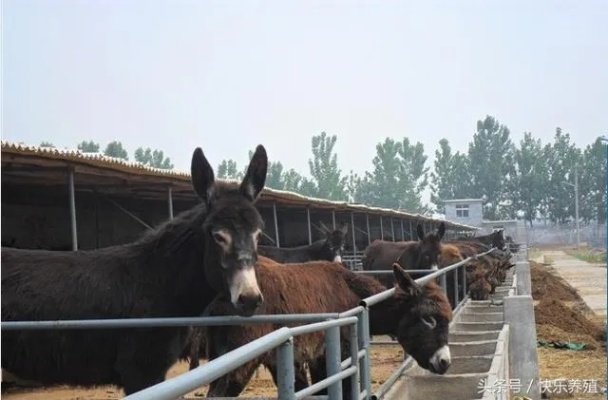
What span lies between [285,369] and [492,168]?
245ft

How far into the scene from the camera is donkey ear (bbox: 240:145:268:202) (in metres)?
4.34

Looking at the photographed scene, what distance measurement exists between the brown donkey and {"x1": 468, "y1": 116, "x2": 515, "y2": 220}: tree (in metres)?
68.9

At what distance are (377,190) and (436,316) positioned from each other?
74.2 m

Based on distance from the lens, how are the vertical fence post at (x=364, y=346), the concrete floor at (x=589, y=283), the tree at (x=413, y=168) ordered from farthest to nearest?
the tree at (x=413, y=168)
the concrete floor at (x=589, y=283)
the vertical fence post at (x=364, y=346)

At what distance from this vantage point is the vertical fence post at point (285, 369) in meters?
2.39

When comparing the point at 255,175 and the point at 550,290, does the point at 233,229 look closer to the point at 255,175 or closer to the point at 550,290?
the point at 255,175


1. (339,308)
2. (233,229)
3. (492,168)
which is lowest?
(339,308)

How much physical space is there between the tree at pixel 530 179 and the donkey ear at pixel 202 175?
218 feet

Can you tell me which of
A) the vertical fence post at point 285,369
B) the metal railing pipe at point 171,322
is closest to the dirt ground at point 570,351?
the metal railing pipe at point 171,322

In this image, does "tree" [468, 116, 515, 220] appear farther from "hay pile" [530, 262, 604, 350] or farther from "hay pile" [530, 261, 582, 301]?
"hay pile" [530, 262, 604, 350]

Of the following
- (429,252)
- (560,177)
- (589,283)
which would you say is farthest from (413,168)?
(429,252)

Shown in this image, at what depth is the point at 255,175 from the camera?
4.42 meters

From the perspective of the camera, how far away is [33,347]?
4176mm

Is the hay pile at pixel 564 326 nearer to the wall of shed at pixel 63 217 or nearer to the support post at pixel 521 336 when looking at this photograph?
the support post at pixel 521 336
